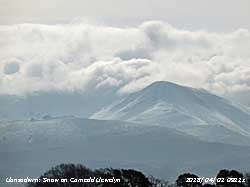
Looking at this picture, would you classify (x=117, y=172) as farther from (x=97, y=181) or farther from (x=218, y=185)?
(x=218, y=185)

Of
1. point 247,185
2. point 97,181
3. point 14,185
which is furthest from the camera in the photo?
point 14,185

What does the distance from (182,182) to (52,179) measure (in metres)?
14.9

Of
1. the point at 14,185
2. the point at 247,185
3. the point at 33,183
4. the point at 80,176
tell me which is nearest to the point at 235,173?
the point at 247,185

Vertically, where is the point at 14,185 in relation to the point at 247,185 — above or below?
above

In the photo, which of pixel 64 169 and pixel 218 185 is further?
pixel 64 169

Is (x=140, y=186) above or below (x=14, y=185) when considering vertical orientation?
below

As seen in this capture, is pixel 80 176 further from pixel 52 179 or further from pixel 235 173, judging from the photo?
pixel 235 173

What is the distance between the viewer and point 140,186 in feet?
268

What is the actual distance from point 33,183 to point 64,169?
13.7 ft

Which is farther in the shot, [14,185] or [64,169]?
[14,185]

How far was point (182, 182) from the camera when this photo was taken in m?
85.4

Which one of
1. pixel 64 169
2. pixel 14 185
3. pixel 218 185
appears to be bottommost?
pixel 218 185

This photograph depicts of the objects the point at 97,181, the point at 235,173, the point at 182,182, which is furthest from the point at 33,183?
the point at 235,173

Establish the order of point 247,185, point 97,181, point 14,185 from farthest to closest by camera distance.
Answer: point 14,185 → point 247,185 → point 97,181
